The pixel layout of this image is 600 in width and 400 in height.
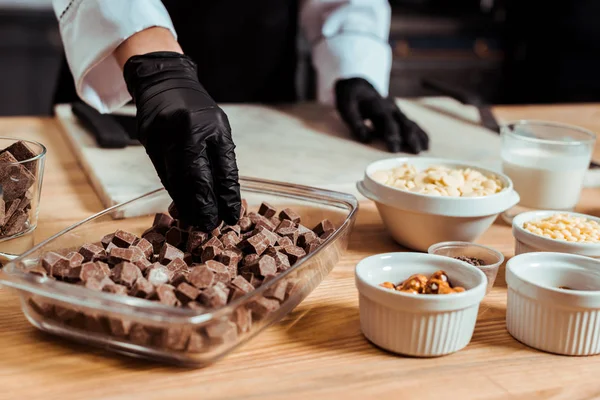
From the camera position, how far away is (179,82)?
1256mm

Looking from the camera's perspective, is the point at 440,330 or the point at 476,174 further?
the point at 476,174

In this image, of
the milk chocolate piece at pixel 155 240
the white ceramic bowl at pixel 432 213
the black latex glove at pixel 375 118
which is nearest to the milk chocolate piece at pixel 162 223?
the milk chocolate piece at pixel 155 240

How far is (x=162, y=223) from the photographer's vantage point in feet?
3.97

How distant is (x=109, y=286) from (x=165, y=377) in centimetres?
14

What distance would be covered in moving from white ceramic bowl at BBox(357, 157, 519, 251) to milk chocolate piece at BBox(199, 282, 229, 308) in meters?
0.45

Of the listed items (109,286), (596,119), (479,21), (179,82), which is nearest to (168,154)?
(179,82)

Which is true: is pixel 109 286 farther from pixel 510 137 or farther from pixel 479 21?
pixel 479 21

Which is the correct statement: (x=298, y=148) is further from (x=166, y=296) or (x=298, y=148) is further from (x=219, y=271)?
(x=166, y=296)

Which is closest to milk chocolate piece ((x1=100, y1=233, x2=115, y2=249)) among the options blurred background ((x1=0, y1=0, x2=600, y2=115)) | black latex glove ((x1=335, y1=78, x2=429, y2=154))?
black latex glove ((x1=335, y1=78, x2=429, y2=154))

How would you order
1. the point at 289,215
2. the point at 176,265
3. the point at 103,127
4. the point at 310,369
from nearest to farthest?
1. the point at 310,369
2. the point at 176,265
3. the point at 289,215
4. the point at 103,127

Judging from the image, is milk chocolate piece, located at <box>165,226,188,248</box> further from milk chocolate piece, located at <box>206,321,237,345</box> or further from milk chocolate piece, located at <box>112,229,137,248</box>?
milk chocolate piece, located at <box>206,321,237,345</box>

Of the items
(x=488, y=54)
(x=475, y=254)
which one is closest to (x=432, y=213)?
(x=475, y=254)

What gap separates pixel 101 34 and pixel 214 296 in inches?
31.8

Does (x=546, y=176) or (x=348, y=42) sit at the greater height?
(x=348, y=42)
